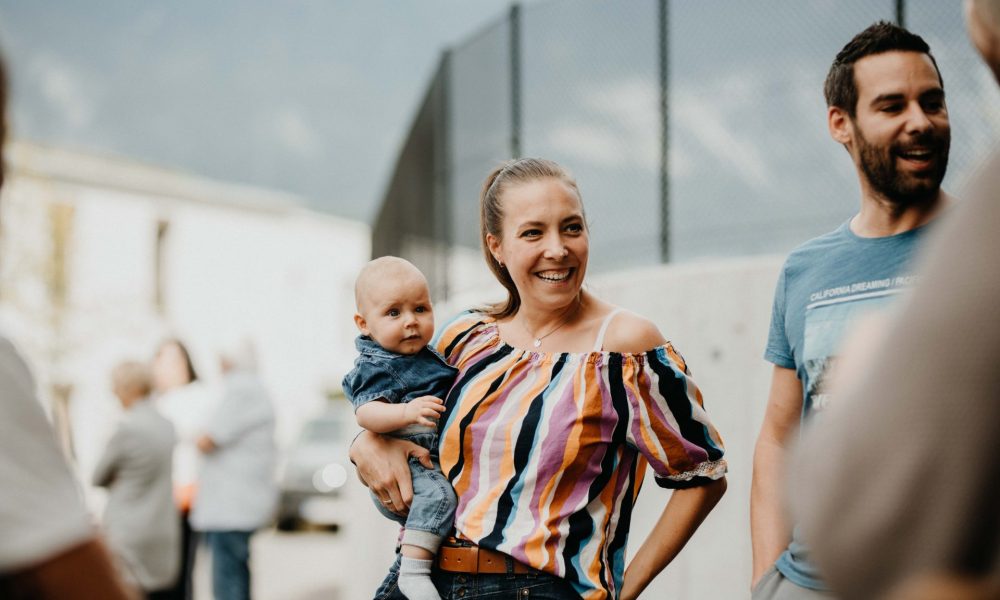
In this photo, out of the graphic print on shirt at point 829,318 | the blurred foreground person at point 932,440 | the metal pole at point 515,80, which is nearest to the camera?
the blurred foreground person at point 932,440

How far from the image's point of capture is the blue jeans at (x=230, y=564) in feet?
21.6

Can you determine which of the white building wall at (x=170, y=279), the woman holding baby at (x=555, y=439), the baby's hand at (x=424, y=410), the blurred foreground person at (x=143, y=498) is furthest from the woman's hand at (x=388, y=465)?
the white building wall at (x=170, y=279)

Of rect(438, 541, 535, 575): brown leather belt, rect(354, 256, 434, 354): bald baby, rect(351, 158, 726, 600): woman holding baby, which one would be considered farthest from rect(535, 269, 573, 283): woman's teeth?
rect(438, 541, 535, 575): brown leather belt

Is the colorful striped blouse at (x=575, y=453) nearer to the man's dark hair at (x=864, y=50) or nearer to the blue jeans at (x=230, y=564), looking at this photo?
the man's dark hair at (x=864, y=50)

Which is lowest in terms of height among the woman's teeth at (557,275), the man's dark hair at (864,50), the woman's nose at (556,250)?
the woman's teeth at (557,275)

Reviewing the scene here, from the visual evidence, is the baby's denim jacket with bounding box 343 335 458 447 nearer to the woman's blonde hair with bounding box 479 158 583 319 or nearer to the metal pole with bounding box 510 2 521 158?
the woman's blonde hair with bounding box 479 158 583 319

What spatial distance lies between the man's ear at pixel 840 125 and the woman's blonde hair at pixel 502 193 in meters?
0.67

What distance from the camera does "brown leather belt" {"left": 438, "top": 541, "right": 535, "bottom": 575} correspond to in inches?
88.5

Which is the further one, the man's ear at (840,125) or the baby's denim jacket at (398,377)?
the baby's denim jacket at (398,377)

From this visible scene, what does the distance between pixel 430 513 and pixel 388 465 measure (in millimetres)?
209

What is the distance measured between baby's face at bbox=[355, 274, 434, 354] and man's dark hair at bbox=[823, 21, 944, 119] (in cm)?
118

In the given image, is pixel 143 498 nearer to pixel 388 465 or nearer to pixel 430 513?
pixel 388 465

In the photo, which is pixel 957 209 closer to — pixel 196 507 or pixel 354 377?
pixel 354 377

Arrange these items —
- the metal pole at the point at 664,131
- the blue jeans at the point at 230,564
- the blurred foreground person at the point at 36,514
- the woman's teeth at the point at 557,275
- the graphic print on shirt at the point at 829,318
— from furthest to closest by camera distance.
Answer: the blue jeans at the point at 230,564 → the metal pole at the point at 664,131 → the woman's teeth at the point at 557,275 → the graphic print on shirt at the point at 829,318 → the blurred foreground person at the point at 36,514
